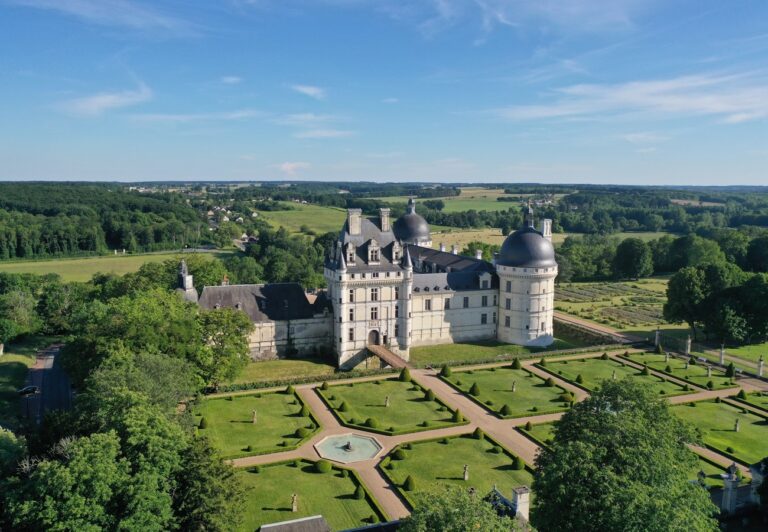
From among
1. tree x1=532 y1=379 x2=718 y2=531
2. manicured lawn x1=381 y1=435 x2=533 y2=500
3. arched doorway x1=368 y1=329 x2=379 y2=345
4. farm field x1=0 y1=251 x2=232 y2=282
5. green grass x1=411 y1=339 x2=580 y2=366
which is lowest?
green grass x1=411 y1=339 x2=580 y2=366

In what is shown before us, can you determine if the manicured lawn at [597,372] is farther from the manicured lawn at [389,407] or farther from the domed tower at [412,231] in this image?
the domed tower at [412,231]

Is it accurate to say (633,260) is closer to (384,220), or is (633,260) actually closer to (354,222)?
(384,220)

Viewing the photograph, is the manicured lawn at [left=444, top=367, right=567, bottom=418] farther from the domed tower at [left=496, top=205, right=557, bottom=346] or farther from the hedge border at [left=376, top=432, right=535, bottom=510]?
the domed tower at [left=496, top=205, right=557, bottom=346]

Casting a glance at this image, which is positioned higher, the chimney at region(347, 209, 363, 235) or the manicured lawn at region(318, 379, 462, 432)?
the chimney at region(347, 209, 363, 235)

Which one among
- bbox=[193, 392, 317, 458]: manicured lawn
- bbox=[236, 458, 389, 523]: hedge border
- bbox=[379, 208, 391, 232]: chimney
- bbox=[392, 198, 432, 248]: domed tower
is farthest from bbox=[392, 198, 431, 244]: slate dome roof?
bbox=[236, 458, 389, 523]: hedge border

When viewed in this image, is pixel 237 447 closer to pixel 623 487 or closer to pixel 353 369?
pixel 353 369

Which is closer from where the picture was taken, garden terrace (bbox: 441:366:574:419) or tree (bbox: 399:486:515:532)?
tree (bbox: 399:486:515:532)

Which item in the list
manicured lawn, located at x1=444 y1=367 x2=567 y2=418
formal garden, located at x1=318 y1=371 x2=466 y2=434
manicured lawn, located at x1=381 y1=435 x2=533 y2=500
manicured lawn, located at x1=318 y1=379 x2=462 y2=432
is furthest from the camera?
manicured lawn, located at x1=444 y1=367 x2=567 y2=418
